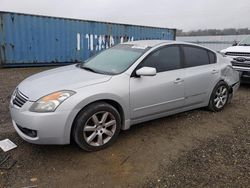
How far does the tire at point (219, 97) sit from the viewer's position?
209 inches

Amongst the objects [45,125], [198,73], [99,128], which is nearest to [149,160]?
[99,128]

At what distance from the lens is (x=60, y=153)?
365 cm

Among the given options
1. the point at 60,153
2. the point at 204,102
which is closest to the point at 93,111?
the point at 60,153

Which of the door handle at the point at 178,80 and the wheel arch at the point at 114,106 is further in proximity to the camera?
the door handle at the point at 178,80

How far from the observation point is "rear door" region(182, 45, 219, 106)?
15.6ft

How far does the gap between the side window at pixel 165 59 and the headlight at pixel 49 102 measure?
4.75ft

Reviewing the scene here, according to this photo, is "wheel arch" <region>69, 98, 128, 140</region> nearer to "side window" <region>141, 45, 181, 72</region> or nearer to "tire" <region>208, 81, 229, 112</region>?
"side window" <region>141, 45, 181, 72</region>

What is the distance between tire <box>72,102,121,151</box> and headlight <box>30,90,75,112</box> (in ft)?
1.03

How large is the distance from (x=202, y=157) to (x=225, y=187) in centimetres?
68

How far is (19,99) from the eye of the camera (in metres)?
3.58

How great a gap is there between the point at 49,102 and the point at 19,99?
1.81ft

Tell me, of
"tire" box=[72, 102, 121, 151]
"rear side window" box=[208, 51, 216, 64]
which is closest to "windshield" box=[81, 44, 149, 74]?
"tire" box=[72, 102, 121, 151]

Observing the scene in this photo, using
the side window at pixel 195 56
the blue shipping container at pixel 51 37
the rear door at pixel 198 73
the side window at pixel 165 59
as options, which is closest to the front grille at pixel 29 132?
the side window at pixel 165 59

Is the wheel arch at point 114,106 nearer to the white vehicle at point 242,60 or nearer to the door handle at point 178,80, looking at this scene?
the door handle at point 178,80
